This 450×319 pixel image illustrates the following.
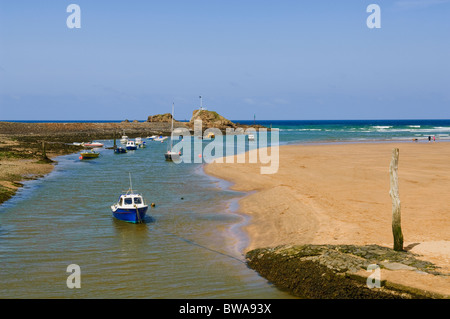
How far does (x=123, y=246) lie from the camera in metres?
22.3

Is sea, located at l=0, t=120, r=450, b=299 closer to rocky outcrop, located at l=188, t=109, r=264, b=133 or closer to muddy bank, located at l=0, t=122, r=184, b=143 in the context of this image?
muddy bank, located at l=0, t=122, r=184, b=143

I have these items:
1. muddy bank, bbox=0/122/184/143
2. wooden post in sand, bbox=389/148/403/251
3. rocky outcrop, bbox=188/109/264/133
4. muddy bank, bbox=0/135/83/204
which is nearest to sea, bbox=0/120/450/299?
muddy bank, bbox=0/135/83/204

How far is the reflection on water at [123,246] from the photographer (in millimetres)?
16750

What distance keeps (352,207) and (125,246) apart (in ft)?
47.4

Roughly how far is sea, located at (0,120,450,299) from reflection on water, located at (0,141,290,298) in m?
0.04

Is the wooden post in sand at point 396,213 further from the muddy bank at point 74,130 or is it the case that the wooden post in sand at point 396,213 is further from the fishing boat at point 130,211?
the muddy bank at point 74,130

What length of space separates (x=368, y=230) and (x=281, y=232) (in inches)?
185

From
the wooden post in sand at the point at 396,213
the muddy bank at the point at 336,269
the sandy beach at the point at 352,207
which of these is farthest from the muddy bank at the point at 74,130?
the wooden post in sand at the point at 396,213

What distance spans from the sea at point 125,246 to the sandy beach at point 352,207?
211cm

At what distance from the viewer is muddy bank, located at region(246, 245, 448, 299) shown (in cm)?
1419

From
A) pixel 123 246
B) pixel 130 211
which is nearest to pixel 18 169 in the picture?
pixel 130 211
